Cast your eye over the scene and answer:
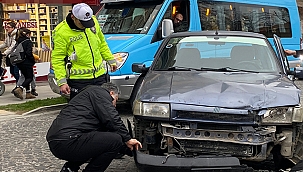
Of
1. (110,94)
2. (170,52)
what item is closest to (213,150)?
(110,94)

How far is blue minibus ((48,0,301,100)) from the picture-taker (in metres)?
8.43

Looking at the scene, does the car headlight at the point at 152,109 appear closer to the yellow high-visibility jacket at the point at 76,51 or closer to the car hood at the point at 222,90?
the car hood at the point at 222,90

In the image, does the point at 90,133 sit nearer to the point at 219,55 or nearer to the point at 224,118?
the point at 224,118

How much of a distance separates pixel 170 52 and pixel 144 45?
2558 mm

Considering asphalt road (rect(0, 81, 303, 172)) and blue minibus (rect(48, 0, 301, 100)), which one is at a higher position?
blue minibus (rect(48, 0, 301, 100))

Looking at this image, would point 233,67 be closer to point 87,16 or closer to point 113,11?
point 87,16

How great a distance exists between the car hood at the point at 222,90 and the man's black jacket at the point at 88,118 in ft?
1.33

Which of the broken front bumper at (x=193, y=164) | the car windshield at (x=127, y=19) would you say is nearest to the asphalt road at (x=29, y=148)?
the broken front bumper at (x=193, y=164)

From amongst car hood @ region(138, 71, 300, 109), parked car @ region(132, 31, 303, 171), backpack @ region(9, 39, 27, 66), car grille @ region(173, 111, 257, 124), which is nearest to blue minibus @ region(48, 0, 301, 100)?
backpack @ region(9, 39, 27, 66)

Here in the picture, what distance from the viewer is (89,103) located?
459cm

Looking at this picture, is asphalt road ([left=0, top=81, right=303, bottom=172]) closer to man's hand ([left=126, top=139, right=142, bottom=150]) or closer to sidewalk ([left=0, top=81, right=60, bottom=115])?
sidewalk ([left=0, top=81, right=60, bottom=115])

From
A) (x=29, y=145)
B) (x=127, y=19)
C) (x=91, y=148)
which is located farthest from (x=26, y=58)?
(x=91, y=148)

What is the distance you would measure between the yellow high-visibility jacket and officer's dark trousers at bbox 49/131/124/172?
1.42 meters

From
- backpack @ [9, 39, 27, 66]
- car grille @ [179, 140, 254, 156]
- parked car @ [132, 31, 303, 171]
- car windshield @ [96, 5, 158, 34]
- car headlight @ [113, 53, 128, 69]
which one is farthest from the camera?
backpack @ [9, 39, 27, 66]
